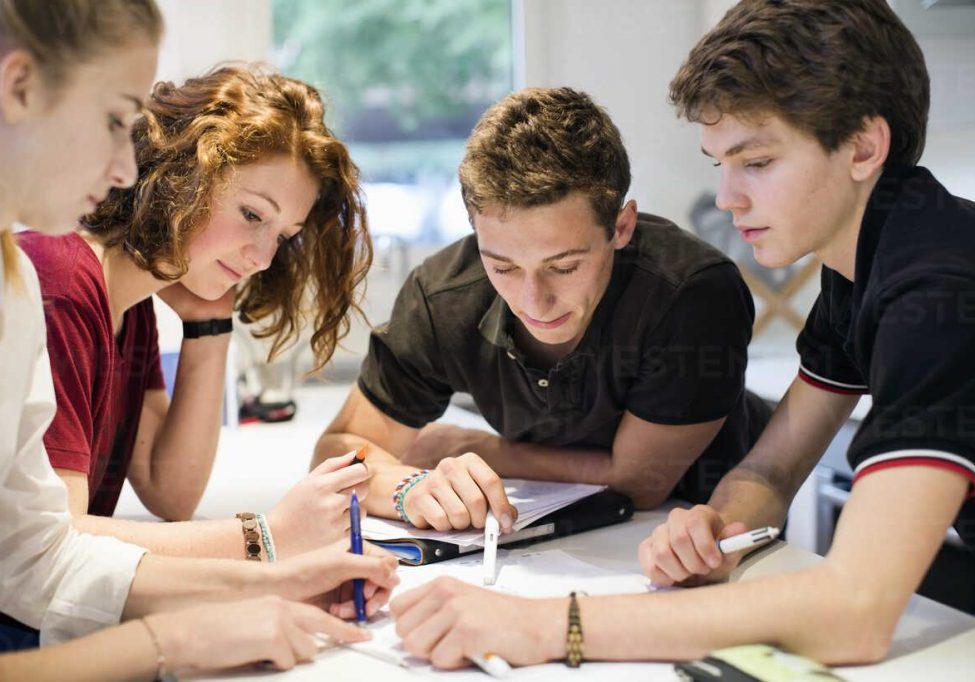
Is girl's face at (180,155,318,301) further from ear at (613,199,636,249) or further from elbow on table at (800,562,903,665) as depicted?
elbow on table at (800,562,903,665)

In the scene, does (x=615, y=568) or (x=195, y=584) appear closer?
(x=195, y=584)

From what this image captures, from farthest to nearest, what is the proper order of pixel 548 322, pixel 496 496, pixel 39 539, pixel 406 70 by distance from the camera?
pixel 406 70 < pixel 548 322 < pixel 496 496 < pixel 39 539

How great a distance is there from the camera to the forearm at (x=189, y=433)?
1.59 meters

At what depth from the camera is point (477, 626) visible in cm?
91

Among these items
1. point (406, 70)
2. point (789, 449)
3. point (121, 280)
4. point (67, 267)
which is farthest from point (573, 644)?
point (406, 70)

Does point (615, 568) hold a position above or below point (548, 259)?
below

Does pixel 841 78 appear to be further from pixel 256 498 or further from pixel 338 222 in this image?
pixel 256 498

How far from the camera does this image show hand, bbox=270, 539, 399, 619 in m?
1.01

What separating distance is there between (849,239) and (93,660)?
0.86 metres

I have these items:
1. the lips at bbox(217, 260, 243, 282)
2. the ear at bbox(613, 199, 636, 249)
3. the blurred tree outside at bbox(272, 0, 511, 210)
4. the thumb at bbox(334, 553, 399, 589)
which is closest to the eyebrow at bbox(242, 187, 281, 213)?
the lips at bbox(217, 260, 243, 282)

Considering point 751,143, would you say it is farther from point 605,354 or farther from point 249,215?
point 249,215

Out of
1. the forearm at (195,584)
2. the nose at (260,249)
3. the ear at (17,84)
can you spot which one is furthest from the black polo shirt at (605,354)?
the ear at (17,84)

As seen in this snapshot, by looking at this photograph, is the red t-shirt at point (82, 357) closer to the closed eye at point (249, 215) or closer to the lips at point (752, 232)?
the closed eye at point (249, 215)

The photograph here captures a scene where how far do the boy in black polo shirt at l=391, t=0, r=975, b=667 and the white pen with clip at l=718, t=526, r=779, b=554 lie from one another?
0.01 meters
